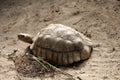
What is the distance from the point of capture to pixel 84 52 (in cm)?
499

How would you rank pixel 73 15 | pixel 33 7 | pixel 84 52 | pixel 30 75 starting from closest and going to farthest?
pixel 30 75 < pixel 84 52 < pixel 73 15 < pixel 33 7

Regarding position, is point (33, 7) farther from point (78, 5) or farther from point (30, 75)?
point (30, 75)

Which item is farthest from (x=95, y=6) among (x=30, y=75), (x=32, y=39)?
(x=30, y=75)

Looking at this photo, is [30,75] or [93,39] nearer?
[30,75]

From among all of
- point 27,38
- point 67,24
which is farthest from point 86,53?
point 67,24

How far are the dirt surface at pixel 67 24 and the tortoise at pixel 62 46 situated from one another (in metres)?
0.14

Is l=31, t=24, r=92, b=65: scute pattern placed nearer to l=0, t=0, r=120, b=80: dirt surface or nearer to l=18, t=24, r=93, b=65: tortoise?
l=18, t=24, r=93, b=65: tortoise

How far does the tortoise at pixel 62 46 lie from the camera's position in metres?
4.96

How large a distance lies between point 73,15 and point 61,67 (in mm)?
1838

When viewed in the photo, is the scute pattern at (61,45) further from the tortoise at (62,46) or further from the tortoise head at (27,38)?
the tortoise head at (27,38)

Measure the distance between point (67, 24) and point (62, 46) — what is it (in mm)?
1320

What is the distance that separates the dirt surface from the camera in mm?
4645

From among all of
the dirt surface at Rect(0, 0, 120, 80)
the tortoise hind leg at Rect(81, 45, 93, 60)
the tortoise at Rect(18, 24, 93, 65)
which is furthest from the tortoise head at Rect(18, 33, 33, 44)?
the tortoise hind leg at Rect(81, 45, 93, 60)

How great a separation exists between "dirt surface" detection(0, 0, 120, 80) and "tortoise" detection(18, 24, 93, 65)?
143mm
